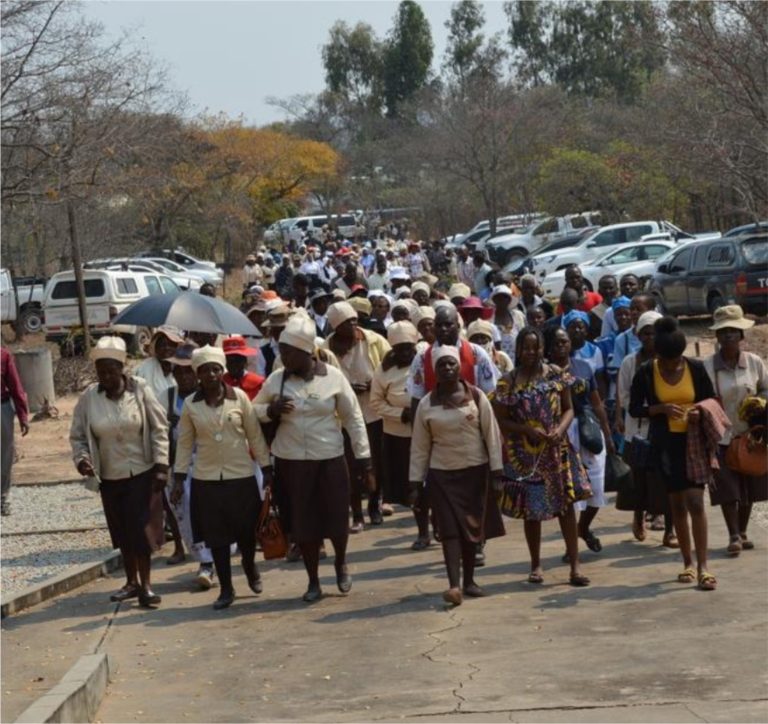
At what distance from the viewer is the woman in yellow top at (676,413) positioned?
10039mm

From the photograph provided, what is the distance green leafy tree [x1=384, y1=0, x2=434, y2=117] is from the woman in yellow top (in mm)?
71631

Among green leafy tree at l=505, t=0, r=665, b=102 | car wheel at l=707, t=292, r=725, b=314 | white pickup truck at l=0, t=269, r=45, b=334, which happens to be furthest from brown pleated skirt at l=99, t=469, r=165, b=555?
green leafy tree at l=505, t=0, r=665, b=102

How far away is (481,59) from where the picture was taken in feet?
217

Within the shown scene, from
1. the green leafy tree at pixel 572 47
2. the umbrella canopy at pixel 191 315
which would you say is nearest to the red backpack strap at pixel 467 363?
the umbrella canopy at pixel 191 315

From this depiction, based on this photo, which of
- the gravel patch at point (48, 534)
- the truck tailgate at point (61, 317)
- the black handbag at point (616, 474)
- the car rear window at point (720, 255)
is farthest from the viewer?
the truck tailgate at point (61, 317)

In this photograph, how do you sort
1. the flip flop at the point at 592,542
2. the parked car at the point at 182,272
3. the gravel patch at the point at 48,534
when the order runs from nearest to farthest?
the flip flop at the point at 592,542 < the gravel patch at the point at 48,534 < the parked car at the point at 182,272

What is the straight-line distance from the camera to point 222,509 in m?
10.1

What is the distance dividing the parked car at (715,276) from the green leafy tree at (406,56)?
53949 millimetres

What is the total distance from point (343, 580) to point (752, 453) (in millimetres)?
2792

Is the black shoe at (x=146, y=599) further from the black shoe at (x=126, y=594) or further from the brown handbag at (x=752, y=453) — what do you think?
the brown handbag at (x=752, y=453)

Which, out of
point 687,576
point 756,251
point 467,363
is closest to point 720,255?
point 756,251

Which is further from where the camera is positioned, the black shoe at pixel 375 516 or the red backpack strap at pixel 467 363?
the black shoe at pixel 375 516

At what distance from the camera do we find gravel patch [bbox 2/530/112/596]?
11734 millimetres

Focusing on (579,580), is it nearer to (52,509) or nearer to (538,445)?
(538,445)
